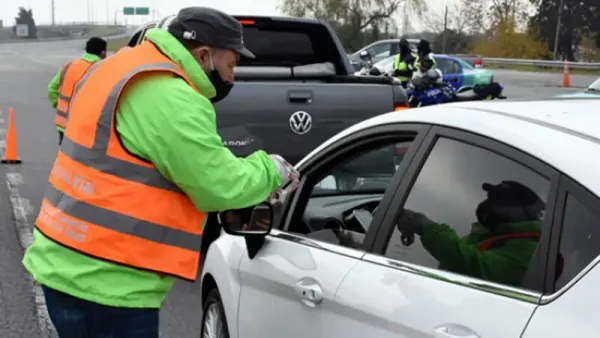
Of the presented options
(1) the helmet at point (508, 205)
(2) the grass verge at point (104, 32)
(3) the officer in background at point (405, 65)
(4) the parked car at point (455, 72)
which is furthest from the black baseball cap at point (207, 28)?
(2) the grass verge at point (104, 32)

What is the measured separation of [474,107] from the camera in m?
2.91

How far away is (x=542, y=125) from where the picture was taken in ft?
8.38

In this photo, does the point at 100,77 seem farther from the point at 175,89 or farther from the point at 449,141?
the point at 449,141

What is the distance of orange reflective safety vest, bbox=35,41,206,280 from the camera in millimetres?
2764

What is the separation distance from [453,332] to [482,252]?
1.25 ft

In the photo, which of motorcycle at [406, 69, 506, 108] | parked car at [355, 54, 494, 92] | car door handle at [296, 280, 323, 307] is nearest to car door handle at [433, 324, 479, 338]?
car door handle at [296, 280, 323, 307]

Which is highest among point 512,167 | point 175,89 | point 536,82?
point 175,89

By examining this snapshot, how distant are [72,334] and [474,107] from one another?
1.51 metres

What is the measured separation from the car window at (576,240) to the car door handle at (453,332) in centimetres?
26

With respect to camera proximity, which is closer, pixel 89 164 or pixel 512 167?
pixel 512 167

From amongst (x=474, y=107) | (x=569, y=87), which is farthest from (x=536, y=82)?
(x=474, y=107)

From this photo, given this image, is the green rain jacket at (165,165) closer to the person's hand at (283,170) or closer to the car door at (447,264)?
the person's hand at (283,170)

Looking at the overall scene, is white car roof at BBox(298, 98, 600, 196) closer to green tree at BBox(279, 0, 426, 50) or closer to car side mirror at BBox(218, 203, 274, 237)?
car side mirror at BBox(218, 203, 274, 237)

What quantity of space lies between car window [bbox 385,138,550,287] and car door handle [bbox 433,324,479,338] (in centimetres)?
19
